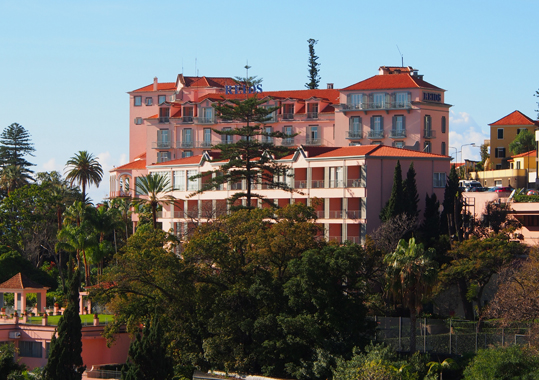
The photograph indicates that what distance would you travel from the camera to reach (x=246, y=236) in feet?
153

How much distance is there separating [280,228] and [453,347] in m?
11.0

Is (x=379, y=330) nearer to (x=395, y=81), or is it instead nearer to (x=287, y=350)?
(x=287, y=350)

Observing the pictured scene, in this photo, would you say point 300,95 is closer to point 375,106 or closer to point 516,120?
point 375,106

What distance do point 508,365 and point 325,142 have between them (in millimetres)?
57295

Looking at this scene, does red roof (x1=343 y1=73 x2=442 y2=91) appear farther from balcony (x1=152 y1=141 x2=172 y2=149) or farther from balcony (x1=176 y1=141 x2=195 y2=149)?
balcony (x1=152 y1=141 x2=172 y2=149)

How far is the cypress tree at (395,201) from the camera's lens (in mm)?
61219

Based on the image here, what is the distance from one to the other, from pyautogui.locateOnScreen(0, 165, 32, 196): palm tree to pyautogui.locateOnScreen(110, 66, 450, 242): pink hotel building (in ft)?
39.1

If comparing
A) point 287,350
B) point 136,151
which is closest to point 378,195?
point 287,350

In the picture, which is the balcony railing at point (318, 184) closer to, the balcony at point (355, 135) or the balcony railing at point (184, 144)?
the balcony at point (355, 135)

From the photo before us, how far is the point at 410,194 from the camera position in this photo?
204 feet

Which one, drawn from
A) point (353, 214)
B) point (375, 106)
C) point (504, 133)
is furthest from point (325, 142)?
point (353, 214)

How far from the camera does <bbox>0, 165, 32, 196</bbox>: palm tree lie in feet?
343

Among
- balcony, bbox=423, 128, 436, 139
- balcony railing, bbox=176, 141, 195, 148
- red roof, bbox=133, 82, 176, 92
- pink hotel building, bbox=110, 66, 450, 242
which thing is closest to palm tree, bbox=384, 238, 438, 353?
pink hotel building, bbox=110, 66, 450, 242

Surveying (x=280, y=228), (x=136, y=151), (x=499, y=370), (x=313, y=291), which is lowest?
(x=499, y=370)
